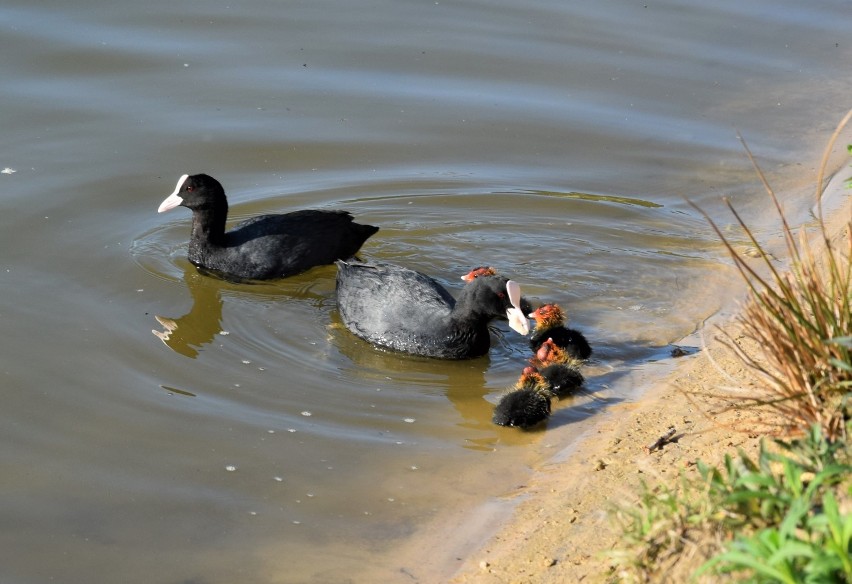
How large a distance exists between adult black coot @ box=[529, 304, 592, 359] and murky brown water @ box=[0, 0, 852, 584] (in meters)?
0.21

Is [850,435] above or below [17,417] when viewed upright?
above

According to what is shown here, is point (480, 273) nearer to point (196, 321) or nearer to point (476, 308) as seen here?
point (476, 308)

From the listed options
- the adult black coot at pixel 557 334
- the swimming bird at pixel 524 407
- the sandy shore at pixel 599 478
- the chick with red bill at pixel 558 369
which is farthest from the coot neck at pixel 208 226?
the sandy shore at pixel 599 478

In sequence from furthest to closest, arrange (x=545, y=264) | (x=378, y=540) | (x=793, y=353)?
(x=545, y=264) < (x=378, y=540) < (x=793, y=353)

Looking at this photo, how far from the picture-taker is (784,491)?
334 centimetres

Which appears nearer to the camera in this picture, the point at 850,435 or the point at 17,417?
the point at 850,435

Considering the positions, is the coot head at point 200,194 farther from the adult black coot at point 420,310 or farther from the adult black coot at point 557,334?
the adult black coot at point 557,334

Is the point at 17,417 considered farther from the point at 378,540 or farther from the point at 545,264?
the point at 545,264

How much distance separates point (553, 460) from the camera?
5363mm

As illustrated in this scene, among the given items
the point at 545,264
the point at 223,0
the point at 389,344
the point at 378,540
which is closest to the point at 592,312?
the point at 545,264

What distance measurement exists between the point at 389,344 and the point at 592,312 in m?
1.37

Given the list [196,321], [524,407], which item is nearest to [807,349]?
[524,407]

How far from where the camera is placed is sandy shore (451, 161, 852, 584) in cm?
416

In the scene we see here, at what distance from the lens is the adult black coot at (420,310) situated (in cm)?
657
